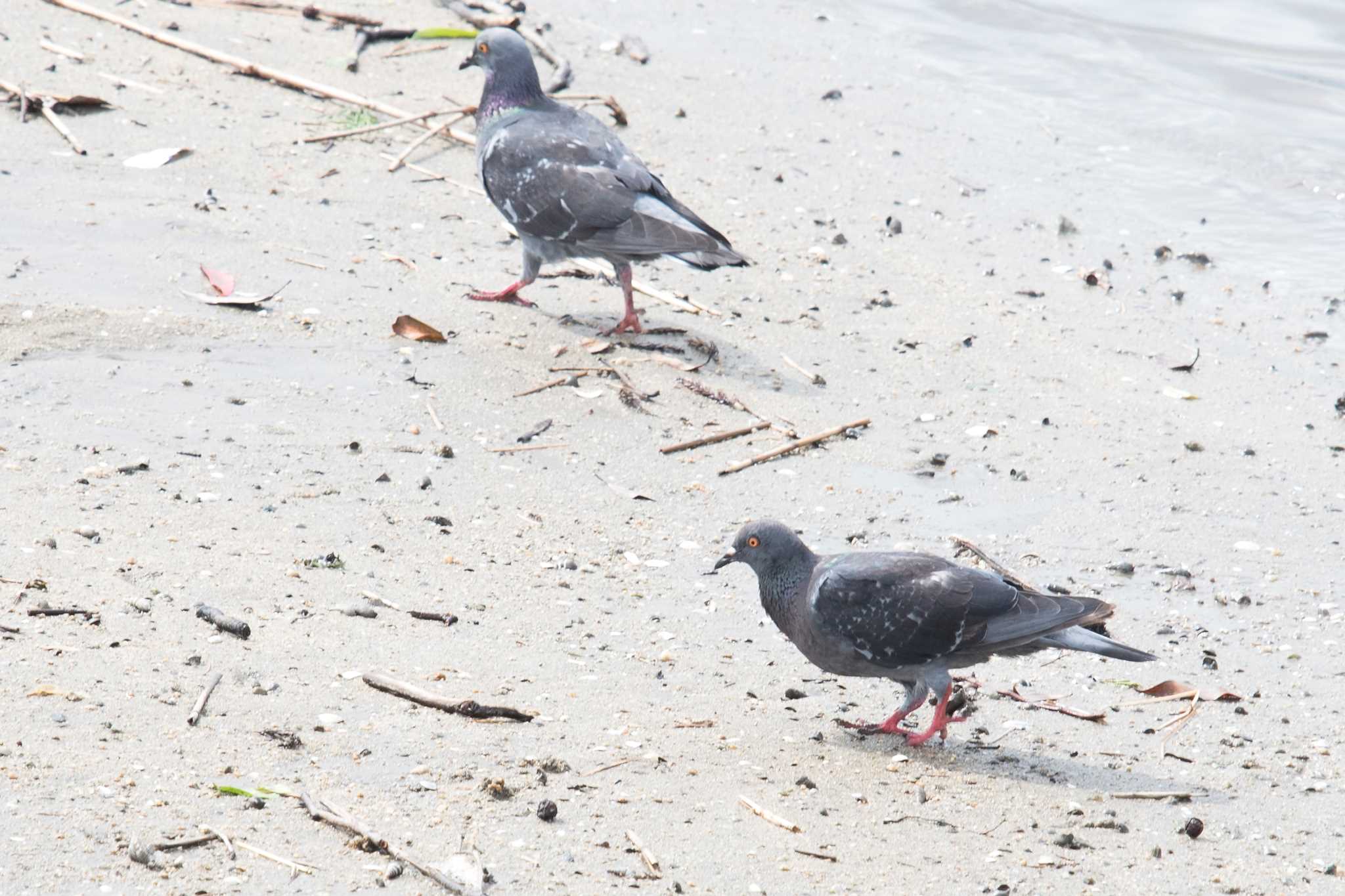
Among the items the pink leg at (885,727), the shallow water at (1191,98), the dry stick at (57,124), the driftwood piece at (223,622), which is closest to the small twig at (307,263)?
the dry stick at (57,124)

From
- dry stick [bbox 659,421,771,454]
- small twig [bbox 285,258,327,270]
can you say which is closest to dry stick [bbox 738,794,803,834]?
dry stick [bbox 659,421,771,454]

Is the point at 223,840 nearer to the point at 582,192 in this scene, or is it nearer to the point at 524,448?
the point at 524,448

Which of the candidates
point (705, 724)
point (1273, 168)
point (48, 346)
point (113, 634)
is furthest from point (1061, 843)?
point (1273, 168)

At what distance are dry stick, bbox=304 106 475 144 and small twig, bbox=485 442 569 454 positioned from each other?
3.13m

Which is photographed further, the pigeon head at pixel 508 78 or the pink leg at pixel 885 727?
the pigeon head at pixel 508 78

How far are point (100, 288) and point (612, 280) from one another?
103 inches

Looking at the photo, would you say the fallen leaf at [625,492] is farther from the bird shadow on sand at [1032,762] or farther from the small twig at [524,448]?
the bird shadow on sand at [1032,762]

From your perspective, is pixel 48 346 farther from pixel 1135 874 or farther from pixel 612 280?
pixel 1135 874

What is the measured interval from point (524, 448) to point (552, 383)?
2.04ft

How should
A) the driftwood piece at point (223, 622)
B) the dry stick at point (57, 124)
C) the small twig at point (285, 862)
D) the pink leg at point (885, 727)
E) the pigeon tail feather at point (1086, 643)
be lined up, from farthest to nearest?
the dry stick at point (57, 124)
the pink leg at point (885, 727)
the pigeon tail feather at point (1086, 643)
the driftwood piece at point (223, 622)
the small twig at point (285, 862)

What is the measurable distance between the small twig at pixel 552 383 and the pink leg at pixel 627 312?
1.70 feet

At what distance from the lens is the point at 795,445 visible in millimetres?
6375

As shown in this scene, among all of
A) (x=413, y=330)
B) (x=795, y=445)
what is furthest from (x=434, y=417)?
(x=795, y=445)

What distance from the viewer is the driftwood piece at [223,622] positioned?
4238mm
